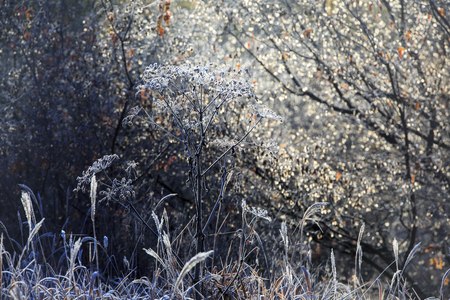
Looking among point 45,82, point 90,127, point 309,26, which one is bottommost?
point 90,127

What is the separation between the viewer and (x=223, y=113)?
6.79 meters

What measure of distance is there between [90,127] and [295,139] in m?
4.29

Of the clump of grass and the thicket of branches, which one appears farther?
the thicket of branches

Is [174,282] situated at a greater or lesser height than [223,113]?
lesser

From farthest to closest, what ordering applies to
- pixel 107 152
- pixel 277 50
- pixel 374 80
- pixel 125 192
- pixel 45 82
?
pixel 277 50 < pixel 374 80 < pixel 45 82 < pixel 107 152 < pixel 125 192

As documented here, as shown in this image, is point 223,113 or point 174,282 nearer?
point 174,282

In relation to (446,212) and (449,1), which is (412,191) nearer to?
(446,212)

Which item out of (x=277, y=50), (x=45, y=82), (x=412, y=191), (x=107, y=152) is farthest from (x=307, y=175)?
(x=45, y=82)

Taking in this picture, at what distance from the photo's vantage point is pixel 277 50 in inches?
315

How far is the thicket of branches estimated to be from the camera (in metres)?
5.70

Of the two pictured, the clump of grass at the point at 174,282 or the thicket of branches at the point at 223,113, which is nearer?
the clump of grass at the point at 174,282

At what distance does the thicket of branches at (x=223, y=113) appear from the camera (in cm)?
570

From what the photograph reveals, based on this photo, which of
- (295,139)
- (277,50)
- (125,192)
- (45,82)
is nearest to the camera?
(125,192)

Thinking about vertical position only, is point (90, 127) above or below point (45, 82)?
below
